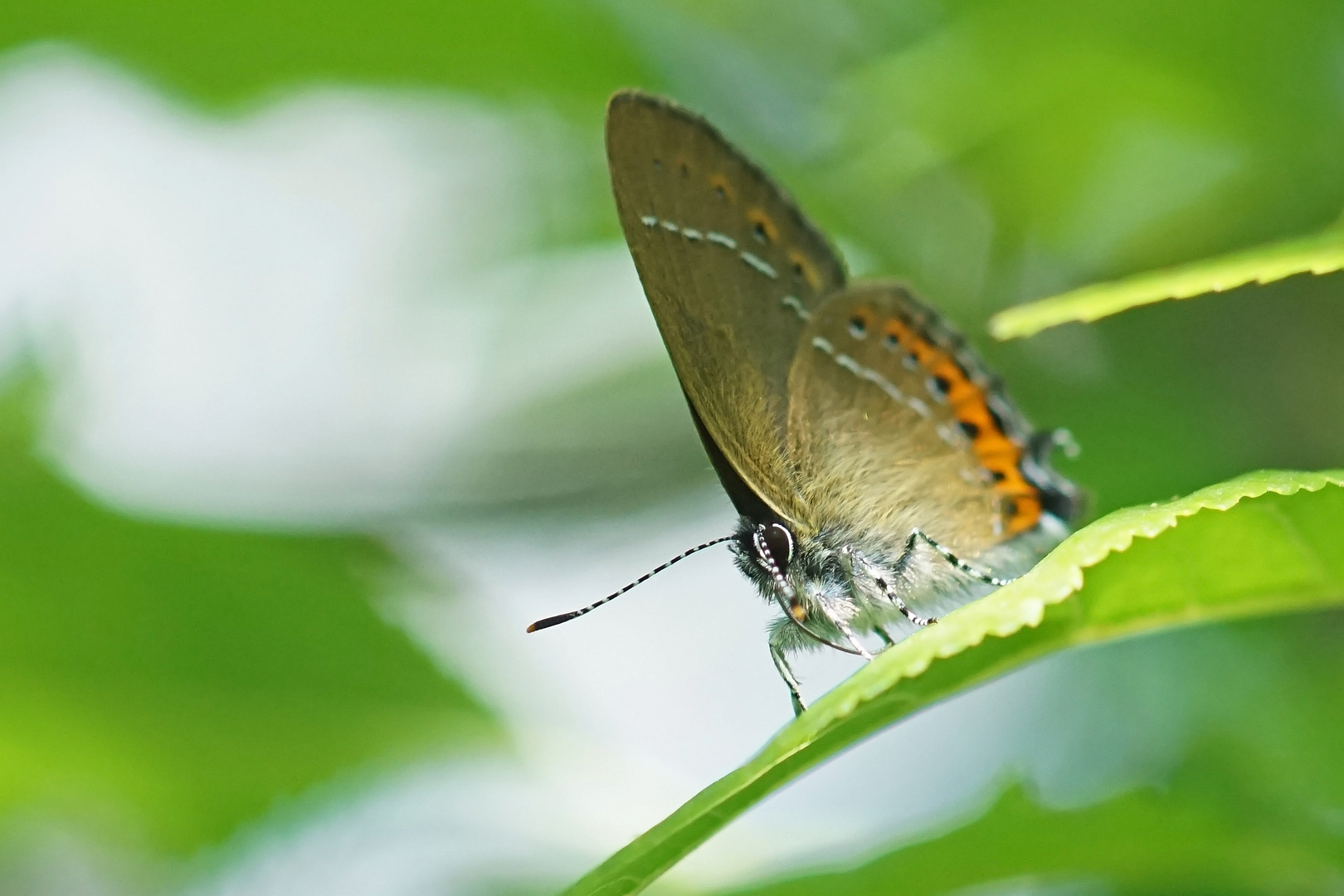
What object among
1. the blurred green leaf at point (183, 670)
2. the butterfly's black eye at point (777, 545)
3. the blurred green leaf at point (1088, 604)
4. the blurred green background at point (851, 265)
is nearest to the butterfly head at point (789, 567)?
the butterfly's black eye at point (777, 545)

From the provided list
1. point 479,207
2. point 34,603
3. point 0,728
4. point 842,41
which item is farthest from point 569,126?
point 0,728

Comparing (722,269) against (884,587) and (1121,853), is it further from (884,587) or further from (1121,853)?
(1121,853)

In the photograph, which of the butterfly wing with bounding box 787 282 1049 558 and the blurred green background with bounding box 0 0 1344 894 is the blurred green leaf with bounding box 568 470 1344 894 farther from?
the butterfly wing with bounding box 787 282 1049 558

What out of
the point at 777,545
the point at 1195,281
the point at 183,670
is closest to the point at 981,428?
the point at 777,545

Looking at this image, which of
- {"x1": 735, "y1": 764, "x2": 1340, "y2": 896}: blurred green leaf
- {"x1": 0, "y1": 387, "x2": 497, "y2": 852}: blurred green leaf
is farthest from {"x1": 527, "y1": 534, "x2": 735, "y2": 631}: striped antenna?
{"x1": 735, "y1": 764, "x2": 1340, "y2": 896}: blurred green leaf

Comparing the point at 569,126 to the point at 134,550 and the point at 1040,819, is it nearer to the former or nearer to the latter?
the point at 134,550

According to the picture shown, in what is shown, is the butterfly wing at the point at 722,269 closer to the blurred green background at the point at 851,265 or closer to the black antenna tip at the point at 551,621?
the blurred green background at the point at 851,265
